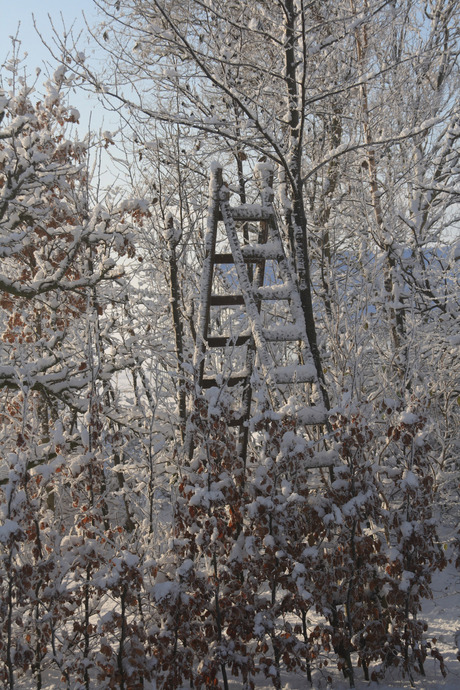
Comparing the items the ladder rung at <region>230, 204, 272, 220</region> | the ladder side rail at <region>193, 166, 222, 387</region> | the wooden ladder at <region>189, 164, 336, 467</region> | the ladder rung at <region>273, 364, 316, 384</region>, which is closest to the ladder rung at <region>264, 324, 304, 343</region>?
the wooden ladder at <region>189, 164, 336, 467</region>

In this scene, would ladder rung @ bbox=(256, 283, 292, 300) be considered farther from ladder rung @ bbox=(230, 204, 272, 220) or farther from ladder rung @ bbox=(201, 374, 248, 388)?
ladder rung @ bbox=(201, 374, 248, 388)

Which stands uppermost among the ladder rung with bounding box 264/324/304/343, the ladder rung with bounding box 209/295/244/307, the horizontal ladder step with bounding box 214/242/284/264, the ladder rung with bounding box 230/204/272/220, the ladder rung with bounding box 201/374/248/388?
the ladder rung with bounding box 230/204/272/220

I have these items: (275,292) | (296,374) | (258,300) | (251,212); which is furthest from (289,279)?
(296,374)

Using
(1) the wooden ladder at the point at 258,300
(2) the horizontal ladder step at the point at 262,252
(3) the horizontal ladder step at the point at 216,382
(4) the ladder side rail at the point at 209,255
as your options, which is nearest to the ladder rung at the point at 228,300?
(1) the wooden ladder at the point at 258,300

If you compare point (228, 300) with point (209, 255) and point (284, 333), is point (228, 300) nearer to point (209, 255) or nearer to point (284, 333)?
point (209, 255)

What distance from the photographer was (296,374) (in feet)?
12.6

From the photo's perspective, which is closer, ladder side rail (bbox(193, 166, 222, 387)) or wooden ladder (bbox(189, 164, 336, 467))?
wooden ladder (bbox(189, 164, 336, 467))

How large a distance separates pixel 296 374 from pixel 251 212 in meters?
1.42

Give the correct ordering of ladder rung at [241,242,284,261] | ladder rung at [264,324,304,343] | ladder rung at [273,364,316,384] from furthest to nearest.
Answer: ladder rung at [241,242,284,261]
ladder rung at [264,324,304,343]
ladder rung at [273,364,316,384]

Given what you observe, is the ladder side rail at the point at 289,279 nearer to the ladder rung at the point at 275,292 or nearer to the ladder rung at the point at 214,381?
the ladder rung at the point at 275,292

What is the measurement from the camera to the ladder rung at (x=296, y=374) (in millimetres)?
3838

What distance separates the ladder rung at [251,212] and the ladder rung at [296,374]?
51.3 inches

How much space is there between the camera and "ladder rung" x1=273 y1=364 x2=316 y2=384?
3.84 meters

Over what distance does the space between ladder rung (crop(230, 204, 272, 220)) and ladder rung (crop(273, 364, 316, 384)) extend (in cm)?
130
